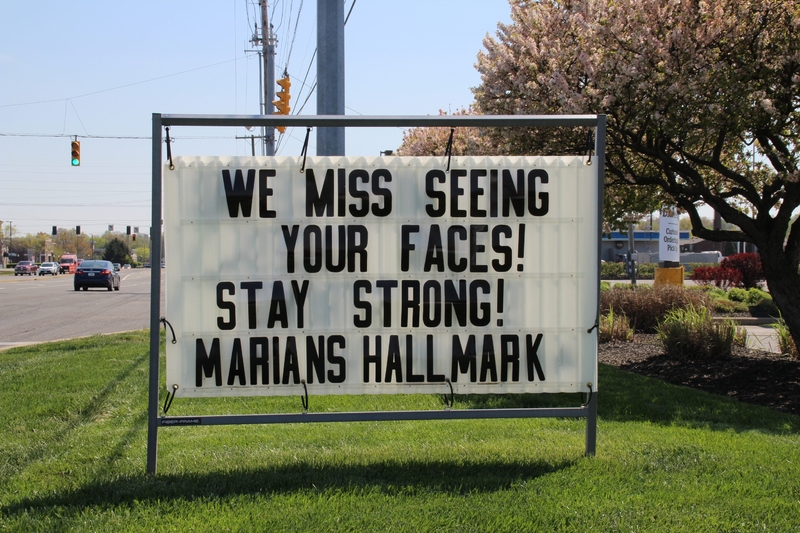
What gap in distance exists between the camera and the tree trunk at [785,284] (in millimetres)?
9375

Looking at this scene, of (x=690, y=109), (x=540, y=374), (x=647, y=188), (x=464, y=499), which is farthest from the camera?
(x=647, y=188)

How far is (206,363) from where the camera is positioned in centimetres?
471

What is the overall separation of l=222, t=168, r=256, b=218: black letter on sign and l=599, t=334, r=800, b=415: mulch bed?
6.02m

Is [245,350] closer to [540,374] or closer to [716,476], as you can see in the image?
[540,374]

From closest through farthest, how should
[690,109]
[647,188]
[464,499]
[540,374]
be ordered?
[464,499] → [540,374] → [690,109] → [647,188]

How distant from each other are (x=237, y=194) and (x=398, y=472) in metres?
2.03

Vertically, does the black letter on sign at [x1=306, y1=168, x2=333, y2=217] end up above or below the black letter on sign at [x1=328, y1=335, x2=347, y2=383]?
above

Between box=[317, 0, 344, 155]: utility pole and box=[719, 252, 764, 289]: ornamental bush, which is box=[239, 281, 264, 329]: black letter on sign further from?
box=[719, 252, 764, 289]: ornamental bush

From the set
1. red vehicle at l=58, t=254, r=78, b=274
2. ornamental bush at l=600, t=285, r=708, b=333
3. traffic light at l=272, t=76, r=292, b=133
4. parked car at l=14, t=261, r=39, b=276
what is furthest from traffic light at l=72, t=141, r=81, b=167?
red vehicle at l=58, t=254, r=78, b=274

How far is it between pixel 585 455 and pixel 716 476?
0.81 meters

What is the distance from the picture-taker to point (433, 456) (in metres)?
5.02

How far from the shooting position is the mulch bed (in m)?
8.33

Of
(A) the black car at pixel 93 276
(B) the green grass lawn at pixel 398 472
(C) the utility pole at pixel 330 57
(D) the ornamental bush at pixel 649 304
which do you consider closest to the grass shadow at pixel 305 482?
(B) the green grass lawn at pixel 398 472

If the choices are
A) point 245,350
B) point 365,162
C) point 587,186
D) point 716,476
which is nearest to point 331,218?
point 365,162
